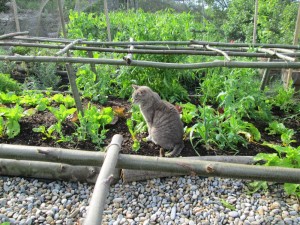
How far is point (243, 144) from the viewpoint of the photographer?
3.12 meters

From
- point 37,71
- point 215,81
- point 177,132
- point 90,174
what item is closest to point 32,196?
point 90,174

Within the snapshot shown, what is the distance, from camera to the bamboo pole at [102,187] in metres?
1.01

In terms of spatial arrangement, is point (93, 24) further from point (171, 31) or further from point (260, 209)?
point (260, 209)

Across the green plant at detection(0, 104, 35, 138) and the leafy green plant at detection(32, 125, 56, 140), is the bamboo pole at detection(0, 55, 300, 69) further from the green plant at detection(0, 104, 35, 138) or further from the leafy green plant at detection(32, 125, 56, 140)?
the leafy green plant at detection(32, 125, 56, 140)

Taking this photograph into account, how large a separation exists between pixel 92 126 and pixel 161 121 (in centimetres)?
73

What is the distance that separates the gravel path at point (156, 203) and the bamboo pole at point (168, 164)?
1.11 m

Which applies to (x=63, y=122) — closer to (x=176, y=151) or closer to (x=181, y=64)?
(x=176, y=151)

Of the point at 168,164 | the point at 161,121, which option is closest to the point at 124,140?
the point at 161,121

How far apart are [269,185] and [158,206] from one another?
107 cm

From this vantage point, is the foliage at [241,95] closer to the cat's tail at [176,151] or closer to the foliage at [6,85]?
the cat's tail at [176,151]

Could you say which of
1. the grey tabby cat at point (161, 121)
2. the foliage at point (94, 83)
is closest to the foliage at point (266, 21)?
the foliage at point (94, 83)

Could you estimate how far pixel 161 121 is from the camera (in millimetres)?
3088

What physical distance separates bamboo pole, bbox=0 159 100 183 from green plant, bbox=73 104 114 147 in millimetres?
351

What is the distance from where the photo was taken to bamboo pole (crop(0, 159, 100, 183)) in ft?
9.52
